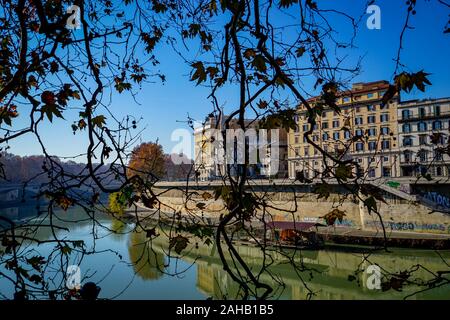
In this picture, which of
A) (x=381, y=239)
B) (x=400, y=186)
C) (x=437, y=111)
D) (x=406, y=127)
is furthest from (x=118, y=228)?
(x=406, y=127)

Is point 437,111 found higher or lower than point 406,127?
higher

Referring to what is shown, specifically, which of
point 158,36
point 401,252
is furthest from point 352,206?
point 158,36

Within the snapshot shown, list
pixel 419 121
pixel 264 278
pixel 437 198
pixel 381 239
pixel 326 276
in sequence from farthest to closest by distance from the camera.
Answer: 1. pixel 419 121
2. pixel 437 198
3. pixel 381 239
4. pixel 264 278
5. pixel 326 276

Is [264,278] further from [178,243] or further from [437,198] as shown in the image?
[178,243]

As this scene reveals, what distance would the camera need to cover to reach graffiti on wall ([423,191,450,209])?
16.7m

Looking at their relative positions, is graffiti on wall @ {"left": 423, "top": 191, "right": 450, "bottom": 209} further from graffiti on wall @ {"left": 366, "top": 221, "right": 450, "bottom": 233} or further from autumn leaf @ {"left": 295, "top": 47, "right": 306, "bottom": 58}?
autumn leaf @ {"left": 295, "top": 47, "right": 306, "bottom": 58}

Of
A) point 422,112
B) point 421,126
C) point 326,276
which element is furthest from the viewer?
point 421,126

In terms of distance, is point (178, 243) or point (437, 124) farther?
point (437, 124)

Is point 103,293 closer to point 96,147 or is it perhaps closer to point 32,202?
point 96,147

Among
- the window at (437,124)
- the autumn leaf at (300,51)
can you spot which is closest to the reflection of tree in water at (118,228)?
the autumn leaf at (300,51)

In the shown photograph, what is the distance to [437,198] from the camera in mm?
16812

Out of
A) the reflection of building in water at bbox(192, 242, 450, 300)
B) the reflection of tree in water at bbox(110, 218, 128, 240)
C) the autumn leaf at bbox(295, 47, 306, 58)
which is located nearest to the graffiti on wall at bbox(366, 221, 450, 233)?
the reflection of building in water at bbox(192, 242, 450, 300)
